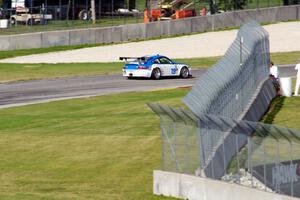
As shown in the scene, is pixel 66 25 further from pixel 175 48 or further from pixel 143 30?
pixel 175 48

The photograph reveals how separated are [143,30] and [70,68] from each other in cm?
1814

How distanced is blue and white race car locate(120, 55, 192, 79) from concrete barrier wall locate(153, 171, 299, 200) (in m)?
28.4

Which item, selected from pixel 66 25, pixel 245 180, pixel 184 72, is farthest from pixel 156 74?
pixel 245 180

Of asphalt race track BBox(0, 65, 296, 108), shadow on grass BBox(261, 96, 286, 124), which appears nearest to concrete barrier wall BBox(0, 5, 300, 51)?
asphalt race track BBox(0, 65, 296, 108)

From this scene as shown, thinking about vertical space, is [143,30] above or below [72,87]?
above

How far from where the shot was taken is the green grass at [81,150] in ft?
74.7

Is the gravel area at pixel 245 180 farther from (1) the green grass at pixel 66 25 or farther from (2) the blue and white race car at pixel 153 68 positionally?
(1) the green grass at pixel 66 25

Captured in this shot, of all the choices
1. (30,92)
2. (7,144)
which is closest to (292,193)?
(7,144)

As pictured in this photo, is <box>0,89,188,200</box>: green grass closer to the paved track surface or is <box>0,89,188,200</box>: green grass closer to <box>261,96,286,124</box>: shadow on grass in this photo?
<box>261,96,286,124</box>: shadow on grass

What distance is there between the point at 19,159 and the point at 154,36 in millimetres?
49293

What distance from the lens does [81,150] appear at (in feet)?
91.7

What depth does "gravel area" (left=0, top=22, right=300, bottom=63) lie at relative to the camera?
6581 cm

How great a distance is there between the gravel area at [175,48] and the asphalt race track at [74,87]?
12.9m

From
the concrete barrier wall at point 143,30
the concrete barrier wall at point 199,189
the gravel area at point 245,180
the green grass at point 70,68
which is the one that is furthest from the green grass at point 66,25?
the gravel area at point 245,180
